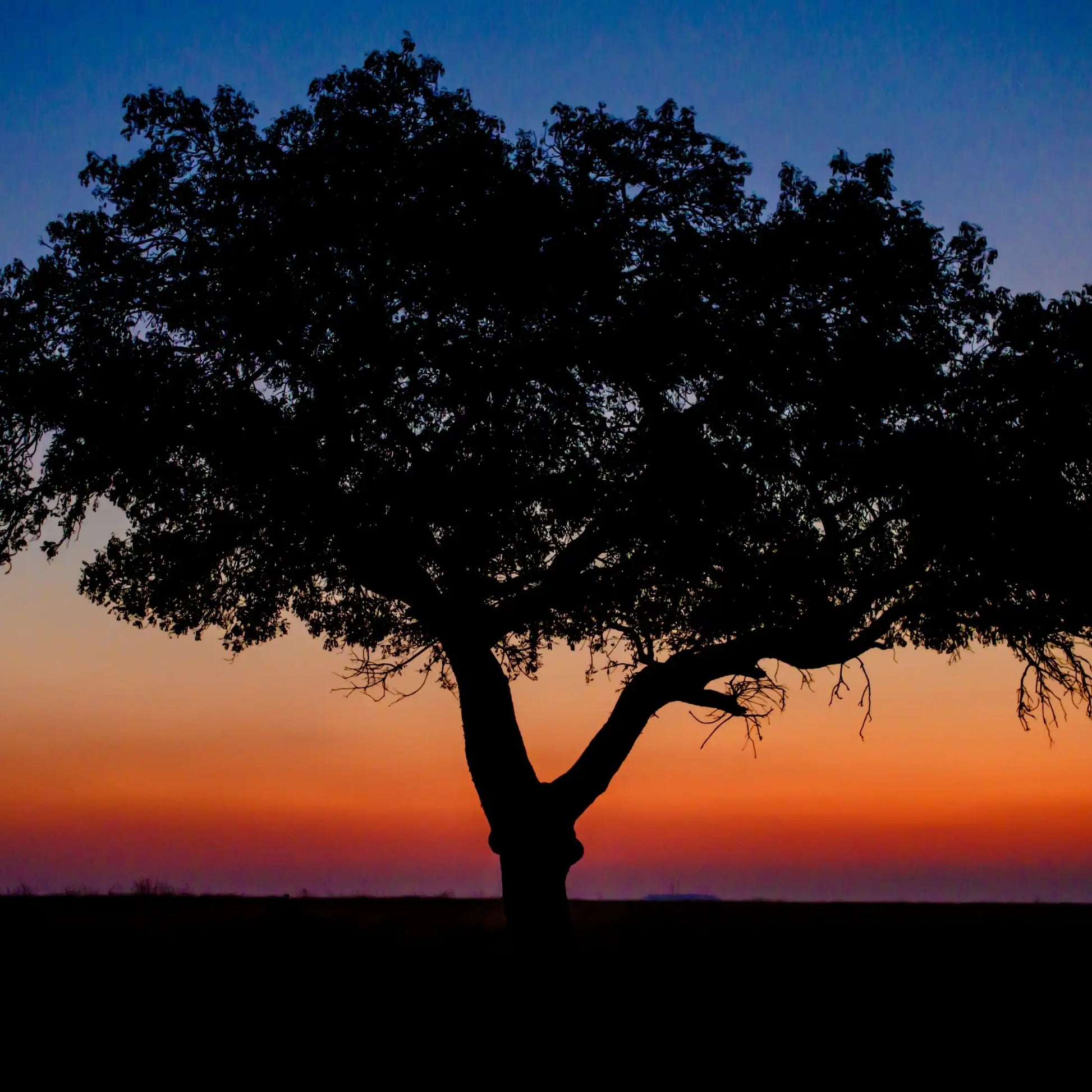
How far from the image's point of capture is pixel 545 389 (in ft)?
50.2

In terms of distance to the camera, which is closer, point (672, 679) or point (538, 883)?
point (538, 883)

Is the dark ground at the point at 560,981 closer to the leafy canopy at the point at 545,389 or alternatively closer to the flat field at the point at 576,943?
the flat field at the point at 576,943

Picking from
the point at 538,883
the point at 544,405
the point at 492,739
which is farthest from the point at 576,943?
the point at 544,405

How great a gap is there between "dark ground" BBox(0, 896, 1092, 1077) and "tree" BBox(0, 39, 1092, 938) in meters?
1.84

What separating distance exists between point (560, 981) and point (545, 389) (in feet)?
25.5

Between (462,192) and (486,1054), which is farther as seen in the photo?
(462,192)

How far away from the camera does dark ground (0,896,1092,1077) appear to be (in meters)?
11.4

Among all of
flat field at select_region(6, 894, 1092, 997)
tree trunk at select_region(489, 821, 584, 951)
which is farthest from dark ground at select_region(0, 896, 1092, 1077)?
tree trunk at select_region(489, 821, 584, 951)

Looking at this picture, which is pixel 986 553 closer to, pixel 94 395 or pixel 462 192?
pixel 462 192

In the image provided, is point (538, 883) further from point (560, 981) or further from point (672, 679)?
point (672, 679)

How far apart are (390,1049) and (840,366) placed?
1011 cm

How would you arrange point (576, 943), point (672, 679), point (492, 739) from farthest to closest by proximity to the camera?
point (672, 679)
point (492, 739)
point (576, 943)

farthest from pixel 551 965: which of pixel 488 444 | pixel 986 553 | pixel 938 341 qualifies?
pixel 938 341

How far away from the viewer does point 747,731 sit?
1631 centimetres
